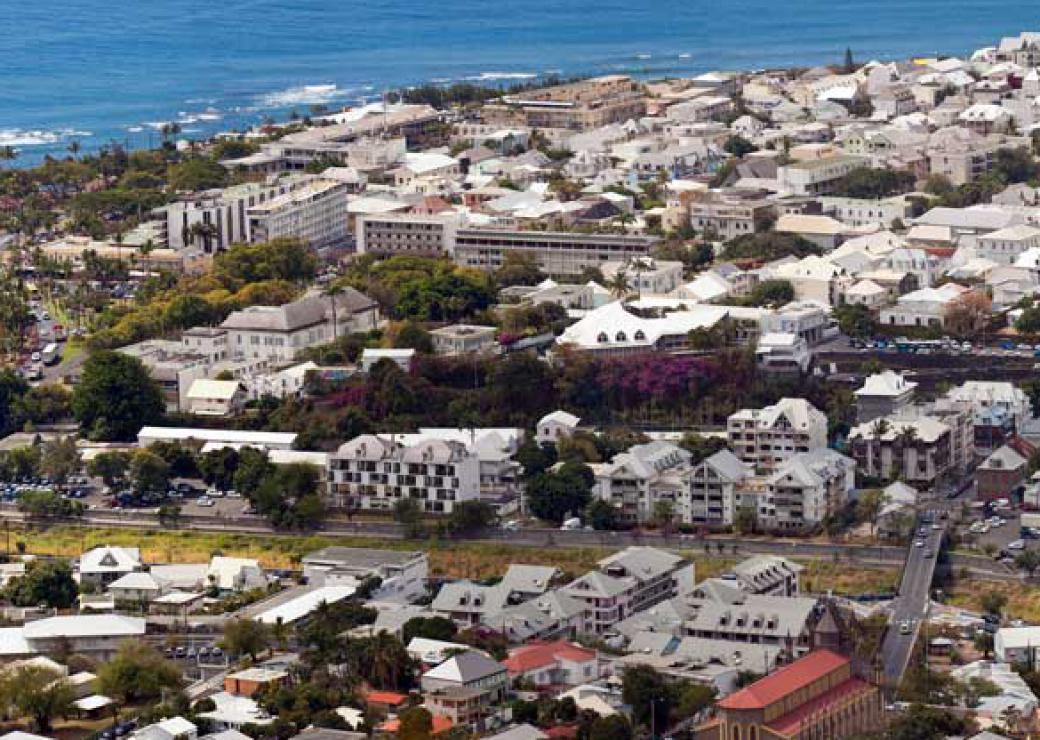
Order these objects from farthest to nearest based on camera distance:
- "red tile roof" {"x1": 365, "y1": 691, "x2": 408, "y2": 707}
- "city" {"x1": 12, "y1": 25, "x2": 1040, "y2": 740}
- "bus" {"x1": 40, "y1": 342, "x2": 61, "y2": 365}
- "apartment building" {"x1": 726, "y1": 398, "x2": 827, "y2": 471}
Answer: "bus" {"x1": 40, "y1": 342, "x2": 61, "y2": 365} → "apartment building" {"x1": 726, "y1": 398, "x2": 827, "y2": 471} → "city" {"x1": 12, "y1": 25, "x2": 1040, "y2": 740} → "red tile roof" {"x1": 365, "y1": 691, "x2": 408, "y2": 707}

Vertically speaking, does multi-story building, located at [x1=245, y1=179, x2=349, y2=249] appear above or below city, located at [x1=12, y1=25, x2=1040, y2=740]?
above

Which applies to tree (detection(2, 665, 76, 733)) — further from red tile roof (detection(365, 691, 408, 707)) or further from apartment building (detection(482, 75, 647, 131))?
apartment building (detection(482, 75, 647, 131))

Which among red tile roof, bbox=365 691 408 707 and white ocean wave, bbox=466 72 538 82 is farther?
white ocean wave, bbox=466 72 538 82

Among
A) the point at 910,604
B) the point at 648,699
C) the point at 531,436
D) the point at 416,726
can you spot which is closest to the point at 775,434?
the point at 531,436

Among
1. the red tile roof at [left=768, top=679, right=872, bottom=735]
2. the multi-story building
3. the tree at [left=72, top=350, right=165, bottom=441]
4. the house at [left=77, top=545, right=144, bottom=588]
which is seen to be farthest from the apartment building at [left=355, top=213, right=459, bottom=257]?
the red tile roof at [left=768, top=679, right=872, bottom=735]

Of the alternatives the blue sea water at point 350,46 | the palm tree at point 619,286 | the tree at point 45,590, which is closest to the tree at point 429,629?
the tree at point 45,590

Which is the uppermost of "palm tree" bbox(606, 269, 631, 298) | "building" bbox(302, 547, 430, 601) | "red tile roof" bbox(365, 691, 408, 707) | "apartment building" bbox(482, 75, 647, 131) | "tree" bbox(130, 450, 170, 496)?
"apartment building" bbox(482, 75, 647, 131)
